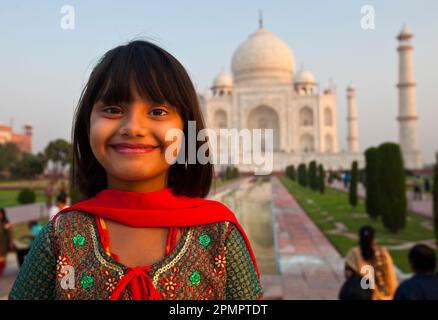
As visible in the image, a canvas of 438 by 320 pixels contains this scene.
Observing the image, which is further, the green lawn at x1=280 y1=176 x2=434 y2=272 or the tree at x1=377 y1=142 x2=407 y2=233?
the tree at x1=377 y1=142 x2=407 y2=233

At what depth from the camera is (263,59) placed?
91.7ft

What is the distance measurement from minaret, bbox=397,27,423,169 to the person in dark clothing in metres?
20.6

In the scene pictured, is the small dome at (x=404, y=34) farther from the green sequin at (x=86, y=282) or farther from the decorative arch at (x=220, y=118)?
the green sequin at (x=86, y=282)

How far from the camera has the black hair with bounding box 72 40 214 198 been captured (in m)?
0.65

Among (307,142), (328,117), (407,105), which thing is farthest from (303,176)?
(328,117)

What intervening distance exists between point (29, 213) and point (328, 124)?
78.5ft

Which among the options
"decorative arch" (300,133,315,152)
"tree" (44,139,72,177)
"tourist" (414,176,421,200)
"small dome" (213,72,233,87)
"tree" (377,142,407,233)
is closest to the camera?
"tree" (377,142,407,233)

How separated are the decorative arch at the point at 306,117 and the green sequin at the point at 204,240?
28.4 meters

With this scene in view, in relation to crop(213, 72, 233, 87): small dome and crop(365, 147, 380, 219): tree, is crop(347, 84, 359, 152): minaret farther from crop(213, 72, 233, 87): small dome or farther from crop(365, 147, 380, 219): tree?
crop(365, 147, 380, 219): tree

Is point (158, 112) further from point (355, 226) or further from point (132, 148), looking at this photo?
point (355, 226)

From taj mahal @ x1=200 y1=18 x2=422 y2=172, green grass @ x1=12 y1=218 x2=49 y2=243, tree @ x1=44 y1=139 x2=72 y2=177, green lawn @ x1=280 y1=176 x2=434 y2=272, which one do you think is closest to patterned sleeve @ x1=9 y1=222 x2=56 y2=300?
green lawn @ x1=280 y1=176 x2=434 y2=272

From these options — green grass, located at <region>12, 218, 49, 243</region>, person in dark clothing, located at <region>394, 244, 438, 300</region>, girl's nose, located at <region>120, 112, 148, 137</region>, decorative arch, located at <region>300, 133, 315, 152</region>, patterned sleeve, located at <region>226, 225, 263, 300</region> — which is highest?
decorative arch, located at <region>300, 133, 315, 152</region>

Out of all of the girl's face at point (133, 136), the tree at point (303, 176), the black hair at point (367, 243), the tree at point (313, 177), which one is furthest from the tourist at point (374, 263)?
the tree at point (303, 176)
